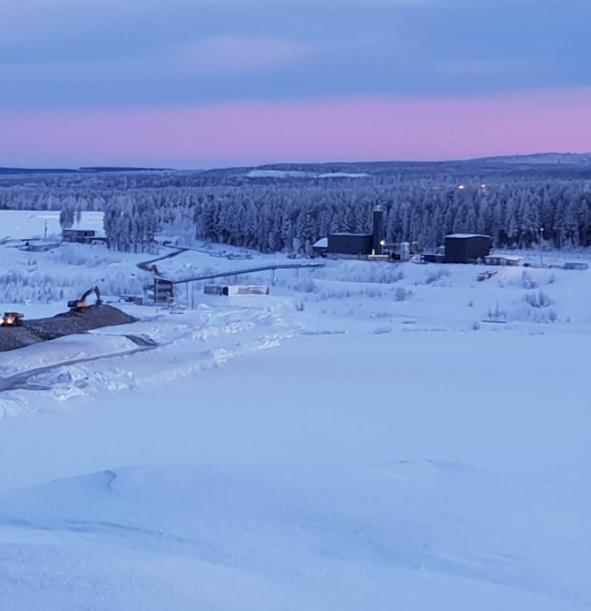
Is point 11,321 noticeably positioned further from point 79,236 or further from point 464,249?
point 79,236

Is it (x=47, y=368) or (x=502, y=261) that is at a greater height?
(x=47, y=368)

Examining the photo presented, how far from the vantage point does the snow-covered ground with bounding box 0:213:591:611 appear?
428cm

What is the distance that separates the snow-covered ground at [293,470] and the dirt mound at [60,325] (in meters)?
0.59

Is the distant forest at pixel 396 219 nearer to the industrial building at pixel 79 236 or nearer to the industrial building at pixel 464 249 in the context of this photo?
the industrial building at pixel 79 236

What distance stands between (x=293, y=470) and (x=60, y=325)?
10.9 metres

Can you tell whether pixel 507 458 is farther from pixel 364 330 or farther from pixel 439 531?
pixel 364 330

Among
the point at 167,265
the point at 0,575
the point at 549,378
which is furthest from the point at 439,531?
the point at 167,265

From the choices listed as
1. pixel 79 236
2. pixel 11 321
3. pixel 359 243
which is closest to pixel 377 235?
pixel 359 243

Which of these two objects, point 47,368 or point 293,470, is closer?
point 293,470

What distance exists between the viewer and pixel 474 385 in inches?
468

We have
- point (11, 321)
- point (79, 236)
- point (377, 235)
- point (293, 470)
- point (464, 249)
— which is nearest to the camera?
point (293, 470)

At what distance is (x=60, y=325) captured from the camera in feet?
54.7

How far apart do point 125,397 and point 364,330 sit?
8898 millimetres

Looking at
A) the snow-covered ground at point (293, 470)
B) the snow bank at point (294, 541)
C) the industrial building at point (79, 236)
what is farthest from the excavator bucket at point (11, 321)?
the industrial building at point (79, 236)
